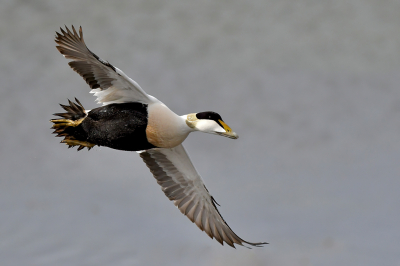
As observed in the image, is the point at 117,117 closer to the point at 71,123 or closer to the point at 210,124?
the point at 71,123

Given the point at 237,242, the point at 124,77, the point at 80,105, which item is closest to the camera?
the point at 124,77

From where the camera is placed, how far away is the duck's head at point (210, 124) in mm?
7719

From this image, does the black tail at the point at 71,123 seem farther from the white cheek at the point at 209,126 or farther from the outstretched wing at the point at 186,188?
the white cheek at the point at 209,126

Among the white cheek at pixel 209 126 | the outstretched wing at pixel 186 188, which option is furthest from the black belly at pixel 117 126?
the outstretched wing at pixel 186 188

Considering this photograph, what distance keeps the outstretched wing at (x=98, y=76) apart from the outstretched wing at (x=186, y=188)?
135 cm

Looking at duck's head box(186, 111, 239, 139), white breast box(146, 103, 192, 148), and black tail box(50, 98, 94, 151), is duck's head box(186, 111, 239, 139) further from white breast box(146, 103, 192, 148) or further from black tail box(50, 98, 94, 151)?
black tail box(50, 98, 94, 151)

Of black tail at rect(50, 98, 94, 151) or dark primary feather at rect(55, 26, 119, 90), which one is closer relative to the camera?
dark primary feather at rect(55, 26, 119, 90)

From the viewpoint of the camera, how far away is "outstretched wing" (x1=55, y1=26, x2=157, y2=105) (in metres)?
7.91

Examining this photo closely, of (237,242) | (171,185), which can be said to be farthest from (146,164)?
(237,242)

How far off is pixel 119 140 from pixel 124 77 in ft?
2.97

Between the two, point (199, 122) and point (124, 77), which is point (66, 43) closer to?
point (124, 77)

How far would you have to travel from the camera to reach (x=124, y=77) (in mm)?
7773

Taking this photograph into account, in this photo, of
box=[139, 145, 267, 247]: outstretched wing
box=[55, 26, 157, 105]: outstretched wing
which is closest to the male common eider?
box=[55, 26, 157, 105]: outstretched wing

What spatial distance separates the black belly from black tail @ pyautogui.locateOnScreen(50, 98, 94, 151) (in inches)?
1.7
